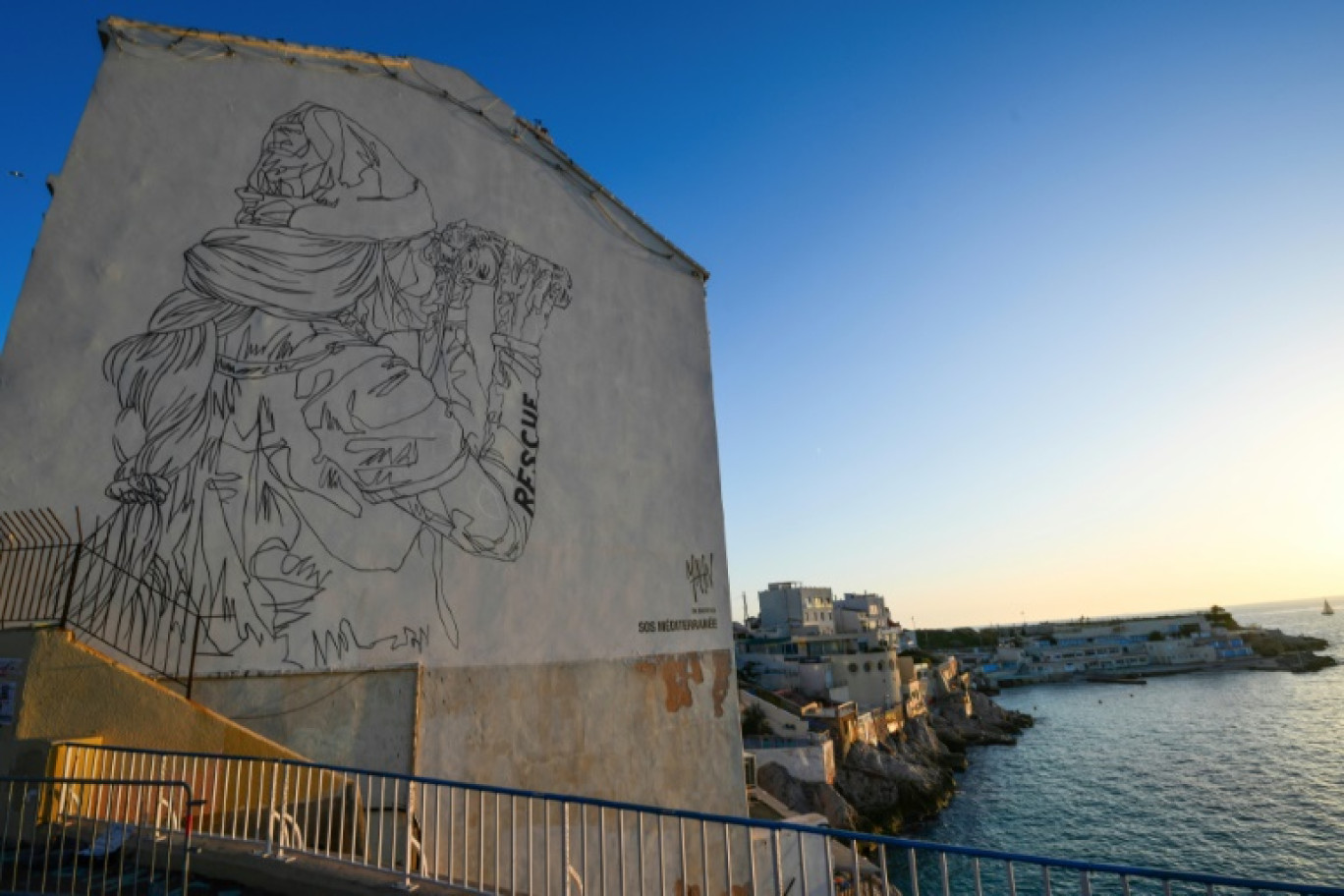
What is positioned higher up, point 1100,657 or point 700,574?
point 700,574

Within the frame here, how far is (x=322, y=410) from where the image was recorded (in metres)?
11.1

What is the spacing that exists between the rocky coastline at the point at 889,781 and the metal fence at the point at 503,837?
74.6 feet

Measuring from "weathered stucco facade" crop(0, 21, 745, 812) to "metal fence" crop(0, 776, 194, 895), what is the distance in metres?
2.13

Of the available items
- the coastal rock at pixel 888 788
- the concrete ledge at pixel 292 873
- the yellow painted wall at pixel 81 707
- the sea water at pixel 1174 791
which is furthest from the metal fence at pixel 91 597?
the coastal rock at pixel 888 788

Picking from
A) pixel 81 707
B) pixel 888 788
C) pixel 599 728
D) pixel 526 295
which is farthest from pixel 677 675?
pixel 888 788

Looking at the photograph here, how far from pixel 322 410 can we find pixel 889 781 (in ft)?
144

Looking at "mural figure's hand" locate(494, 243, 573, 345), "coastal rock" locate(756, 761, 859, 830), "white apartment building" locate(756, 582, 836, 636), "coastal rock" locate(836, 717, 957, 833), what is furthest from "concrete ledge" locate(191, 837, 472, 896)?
"white apartment building" locate(756, 582, 836, 636)

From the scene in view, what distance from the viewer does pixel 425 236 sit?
1297cm

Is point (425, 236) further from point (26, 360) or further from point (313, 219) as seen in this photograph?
point (26, 360)

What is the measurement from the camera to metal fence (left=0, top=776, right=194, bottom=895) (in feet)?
20.1

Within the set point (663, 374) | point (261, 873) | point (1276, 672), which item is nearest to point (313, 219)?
point (663, 374)

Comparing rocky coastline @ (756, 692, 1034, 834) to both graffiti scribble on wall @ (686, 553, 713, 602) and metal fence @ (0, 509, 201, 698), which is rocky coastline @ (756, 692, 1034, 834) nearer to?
graffiti scribble on wall @ (686, 553, 713, 602)

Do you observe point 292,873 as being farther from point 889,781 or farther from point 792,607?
point 792,607

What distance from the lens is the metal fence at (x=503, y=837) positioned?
492 cm
